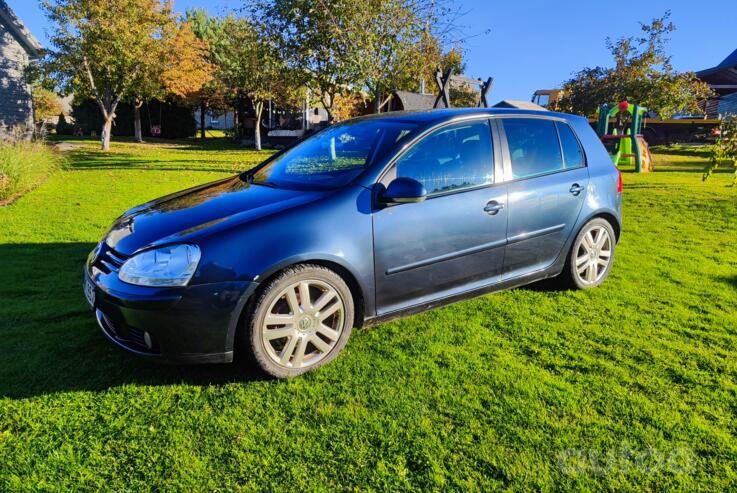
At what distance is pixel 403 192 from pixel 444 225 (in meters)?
0.44

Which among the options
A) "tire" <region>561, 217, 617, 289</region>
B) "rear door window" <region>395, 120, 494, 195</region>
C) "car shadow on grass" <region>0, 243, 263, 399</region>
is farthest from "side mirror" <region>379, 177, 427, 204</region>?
"tire" <region>561, 217, 617, 289</region>

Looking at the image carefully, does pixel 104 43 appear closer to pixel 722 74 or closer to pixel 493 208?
pixel 493 208

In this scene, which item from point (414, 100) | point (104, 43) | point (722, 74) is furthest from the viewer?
point (722, 74)

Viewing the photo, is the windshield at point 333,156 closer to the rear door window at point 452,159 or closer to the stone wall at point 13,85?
the rear door window at point 452,159

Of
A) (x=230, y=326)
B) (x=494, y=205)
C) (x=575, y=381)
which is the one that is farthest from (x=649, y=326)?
(x=230, y=326)

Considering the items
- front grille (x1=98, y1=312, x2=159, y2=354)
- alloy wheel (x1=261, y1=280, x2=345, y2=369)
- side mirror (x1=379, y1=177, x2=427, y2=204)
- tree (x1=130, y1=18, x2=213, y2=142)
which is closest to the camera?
front grille (x1=98, y1=312, x2=159, y2=354)

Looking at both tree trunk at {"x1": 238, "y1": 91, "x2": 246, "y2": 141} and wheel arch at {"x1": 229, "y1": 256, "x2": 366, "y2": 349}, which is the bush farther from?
tree trunk at {"x1": 238, "y1": 91, "x2": 246, "y2": 141}

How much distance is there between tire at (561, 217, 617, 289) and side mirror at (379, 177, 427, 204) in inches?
74.8

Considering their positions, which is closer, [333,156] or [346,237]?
[346,237]

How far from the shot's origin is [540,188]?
4098 millimetres

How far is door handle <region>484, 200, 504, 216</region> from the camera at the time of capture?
3.76 m

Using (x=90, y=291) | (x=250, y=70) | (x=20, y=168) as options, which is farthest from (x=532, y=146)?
(x=250, y=70)

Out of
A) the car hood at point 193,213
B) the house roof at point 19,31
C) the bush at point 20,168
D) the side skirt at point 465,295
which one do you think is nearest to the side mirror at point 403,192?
the car hood at point 193,213

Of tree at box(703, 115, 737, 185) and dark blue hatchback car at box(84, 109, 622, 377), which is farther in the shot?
tree at box(703, 115, 737, 185)
